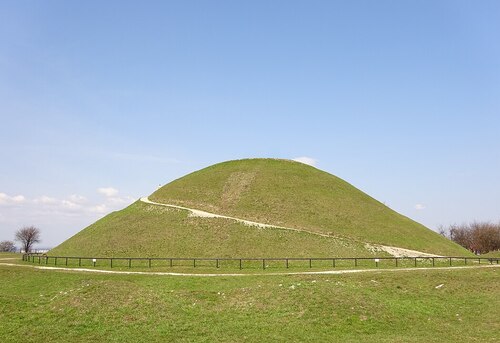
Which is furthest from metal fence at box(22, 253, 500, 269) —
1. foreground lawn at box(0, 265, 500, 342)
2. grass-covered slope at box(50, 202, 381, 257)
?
foreground lawn at box(0, 265, 500, 342)

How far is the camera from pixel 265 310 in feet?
88.0

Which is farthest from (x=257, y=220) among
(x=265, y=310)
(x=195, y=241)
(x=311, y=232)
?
(x=265, y=310)

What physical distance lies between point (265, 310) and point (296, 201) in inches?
1761

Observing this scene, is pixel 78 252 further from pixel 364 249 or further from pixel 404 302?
pixel 404 302

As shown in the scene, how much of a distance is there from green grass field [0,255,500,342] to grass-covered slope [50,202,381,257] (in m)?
19.4

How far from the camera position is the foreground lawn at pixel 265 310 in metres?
23.5

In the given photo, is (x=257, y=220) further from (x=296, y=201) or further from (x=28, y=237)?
(x=28, y=237)

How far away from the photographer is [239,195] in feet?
240

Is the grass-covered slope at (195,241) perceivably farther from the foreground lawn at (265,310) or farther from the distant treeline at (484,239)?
the distant treeline at (484,239)

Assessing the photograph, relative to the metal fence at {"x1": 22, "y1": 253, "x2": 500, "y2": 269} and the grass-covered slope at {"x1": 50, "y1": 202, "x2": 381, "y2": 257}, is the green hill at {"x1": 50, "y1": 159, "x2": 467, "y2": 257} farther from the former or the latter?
the metal fence at {"x1": 22, "y1": 253, "x2": 500, "y2": 269}

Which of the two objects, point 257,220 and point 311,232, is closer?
point 311,232

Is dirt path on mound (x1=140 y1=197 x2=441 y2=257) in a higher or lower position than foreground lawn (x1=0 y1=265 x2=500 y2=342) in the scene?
higher

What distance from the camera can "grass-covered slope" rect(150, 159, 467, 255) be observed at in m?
63.6

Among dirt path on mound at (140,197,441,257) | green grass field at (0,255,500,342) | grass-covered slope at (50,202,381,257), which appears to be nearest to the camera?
green grass field at (0,255,500,342)
